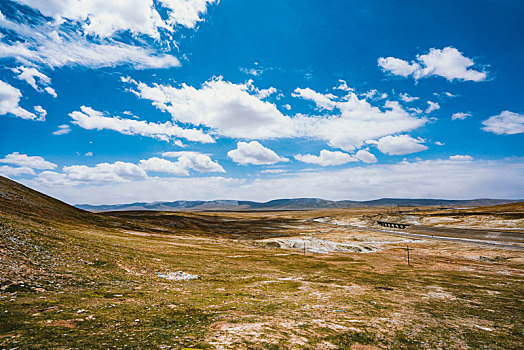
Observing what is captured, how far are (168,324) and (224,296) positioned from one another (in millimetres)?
9285

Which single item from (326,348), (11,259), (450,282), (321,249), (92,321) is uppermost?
(11,259)

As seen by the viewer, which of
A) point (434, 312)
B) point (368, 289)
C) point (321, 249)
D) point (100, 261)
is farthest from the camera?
point (321, 249)

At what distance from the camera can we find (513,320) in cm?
1923

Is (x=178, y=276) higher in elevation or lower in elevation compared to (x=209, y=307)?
lower

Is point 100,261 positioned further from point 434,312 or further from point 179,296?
point 434,312

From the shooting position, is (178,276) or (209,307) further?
(178,276)

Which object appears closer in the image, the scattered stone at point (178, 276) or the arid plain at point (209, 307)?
the arid plain at point (209, 307)

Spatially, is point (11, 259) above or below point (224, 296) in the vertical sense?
above

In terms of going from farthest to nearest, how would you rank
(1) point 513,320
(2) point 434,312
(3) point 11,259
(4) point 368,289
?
1. (4) point 368,289
2. (2) point 434,312
3. (1) point 513,320
4. (3) point 11,259

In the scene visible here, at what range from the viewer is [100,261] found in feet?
83.6

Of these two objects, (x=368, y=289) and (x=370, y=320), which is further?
(x=368, y=289)

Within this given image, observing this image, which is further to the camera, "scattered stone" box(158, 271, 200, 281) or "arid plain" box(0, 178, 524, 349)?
"scattered stone" box(158, 271, 200, 281)

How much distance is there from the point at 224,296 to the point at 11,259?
16.0 meters

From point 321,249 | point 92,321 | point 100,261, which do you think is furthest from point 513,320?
point 321,249
